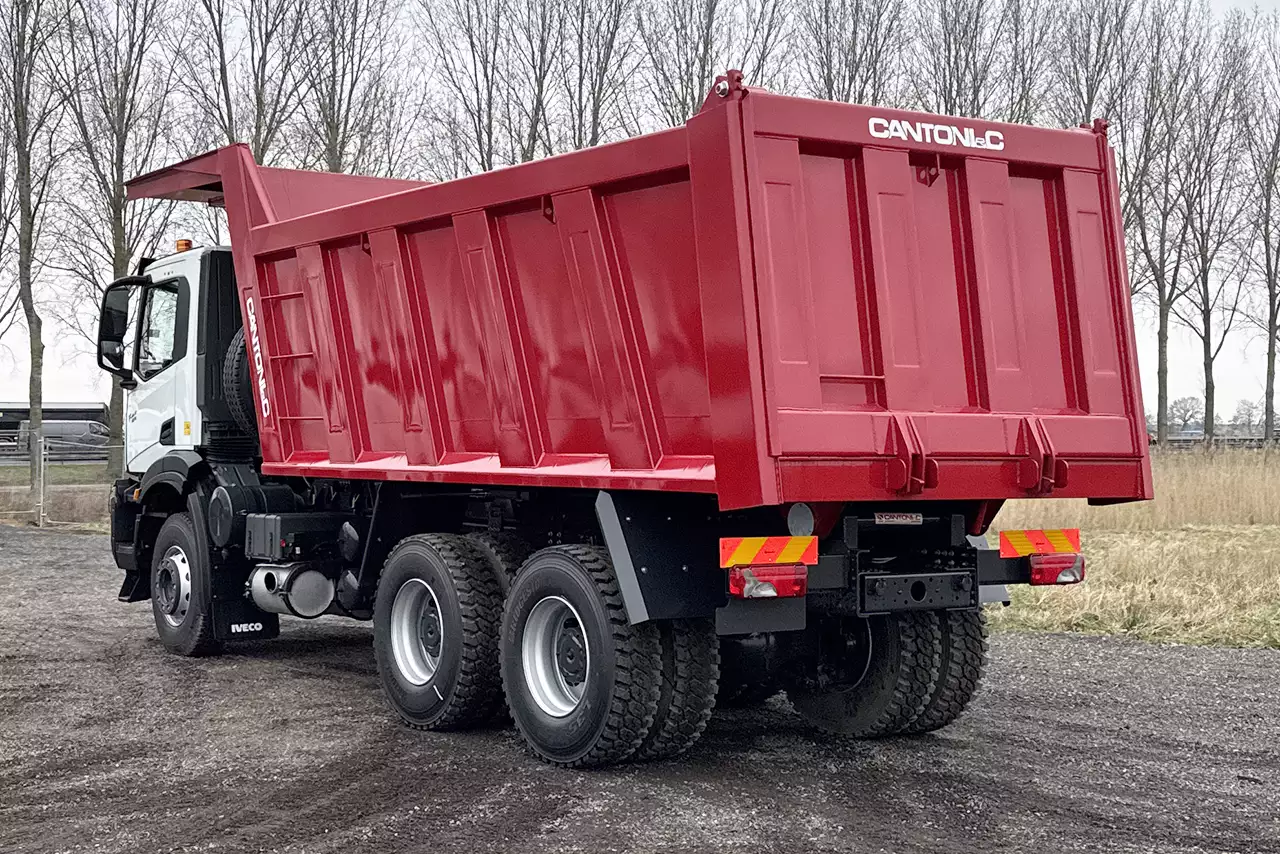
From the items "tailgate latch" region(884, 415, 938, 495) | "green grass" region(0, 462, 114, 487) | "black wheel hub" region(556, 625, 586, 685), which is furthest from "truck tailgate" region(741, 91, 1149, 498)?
"green grass" region(0, 462, 114, 487)

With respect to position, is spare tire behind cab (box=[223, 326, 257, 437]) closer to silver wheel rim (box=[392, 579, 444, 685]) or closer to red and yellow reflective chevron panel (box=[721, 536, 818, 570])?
silver wheel rim (box=[392, 579, 444, 685])

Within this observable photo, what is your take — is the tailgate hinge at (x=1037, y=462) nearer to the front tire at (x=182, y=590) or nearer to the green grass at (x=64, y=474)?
the front tire at (x=182, y=590)

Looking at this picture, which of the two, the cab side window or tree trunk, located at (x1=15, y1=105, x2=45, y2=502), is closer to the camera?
the cab side window

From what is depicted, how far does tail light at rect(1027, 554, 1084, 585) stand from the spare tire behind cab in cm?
560

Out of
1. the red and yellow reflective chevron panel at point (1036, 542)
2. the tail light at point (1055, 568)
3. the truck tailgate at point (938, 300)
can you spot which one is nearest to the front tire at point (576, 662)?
the truck tailgate at point (938, 300)

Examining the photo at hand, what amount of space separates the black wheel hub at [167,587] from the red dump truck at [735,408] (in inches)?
116

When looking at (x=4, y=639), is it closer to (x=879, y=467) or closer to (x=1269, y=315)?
(x=879, y=467)

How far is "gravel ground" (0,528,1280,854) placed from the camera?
17.8 feet

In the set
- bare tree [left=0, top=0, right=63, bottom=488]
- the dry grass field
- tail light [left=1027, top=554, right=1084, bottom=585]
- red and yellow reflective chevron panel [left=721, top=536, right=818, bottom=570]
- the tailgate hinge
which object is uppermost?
bare tree [left=0, top=0, right=63, bottom=488]

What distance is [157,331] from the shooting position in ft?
35.5

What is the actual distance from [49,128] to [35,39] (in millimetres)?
1574

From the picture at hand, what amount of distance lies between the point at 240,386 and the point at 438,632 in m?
3.07

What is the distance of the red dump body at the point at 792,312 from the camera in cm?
582

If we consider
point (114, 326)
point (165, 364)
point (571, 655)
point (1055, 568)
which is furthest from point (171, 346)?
point (1055, 568)
